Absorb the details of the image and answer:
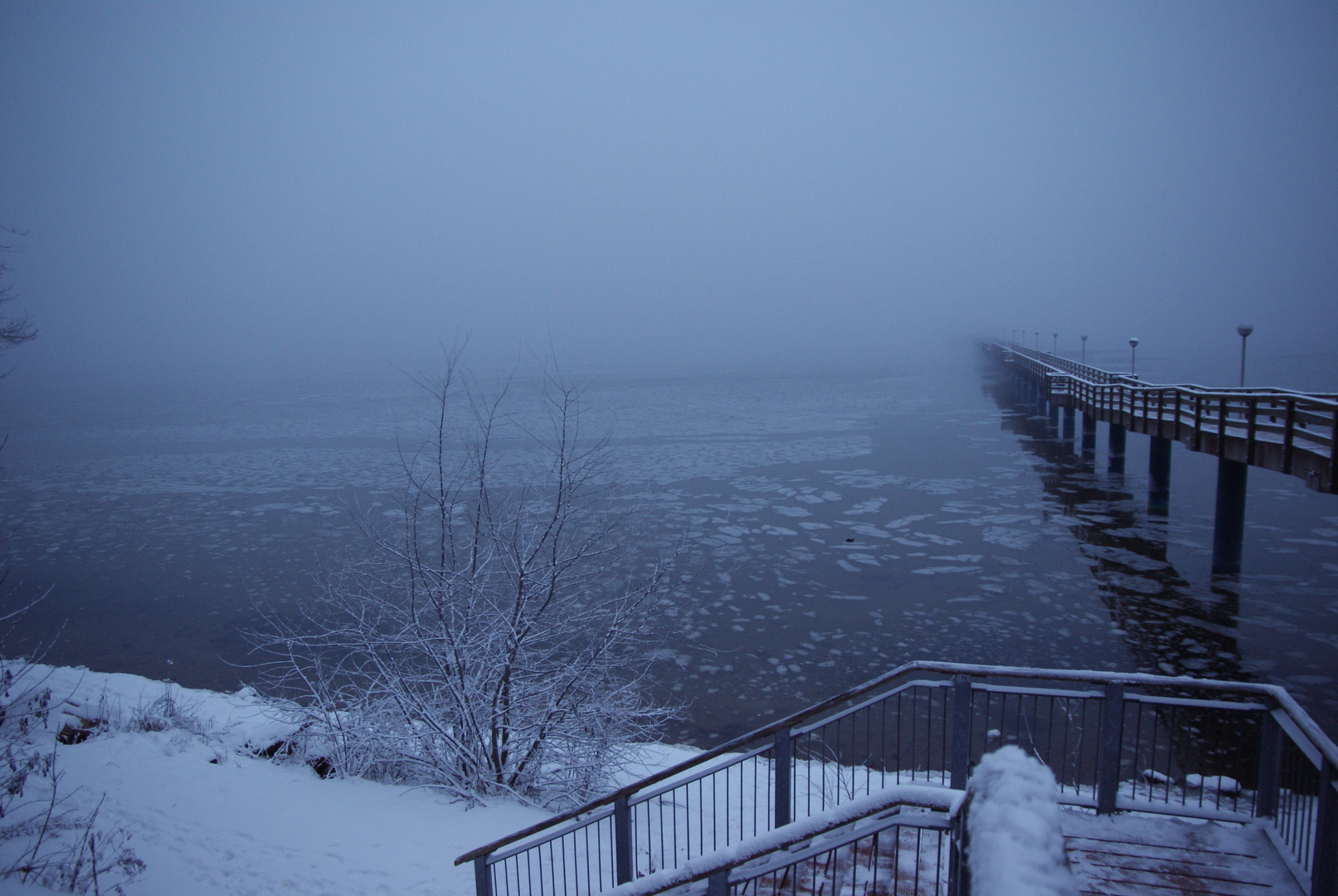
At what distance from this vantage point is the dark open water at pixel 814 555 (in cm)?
1434

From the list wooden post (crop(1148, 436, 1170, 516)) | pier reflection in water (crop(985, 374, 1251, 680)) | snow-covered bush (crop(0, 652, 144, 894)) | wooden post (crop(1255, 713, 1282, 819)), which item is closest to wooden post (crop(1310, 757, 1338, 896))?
wooden post (crop(1255, 713, 1282, 819))

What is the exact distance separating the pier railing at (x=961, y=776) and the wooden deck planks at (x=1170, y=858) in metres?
0.11

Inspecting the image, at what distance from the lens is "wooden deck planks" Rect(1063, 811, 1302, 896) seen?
480cm

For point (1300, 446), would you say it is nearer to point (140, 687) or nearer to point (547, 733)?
point (547, 733)

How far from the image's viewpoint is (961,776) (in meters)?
6.14

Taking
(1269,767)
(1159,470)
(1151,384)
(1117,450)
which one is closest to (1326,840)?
(1269,767)

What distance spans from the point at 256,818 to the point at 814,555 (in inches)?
571

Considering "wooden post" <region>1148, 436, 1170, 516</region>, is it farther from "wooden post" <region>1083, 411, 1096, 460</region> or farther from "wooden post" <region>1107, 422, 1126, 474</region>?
"wooden post" <region>1083, 411, 1096, 460</region>

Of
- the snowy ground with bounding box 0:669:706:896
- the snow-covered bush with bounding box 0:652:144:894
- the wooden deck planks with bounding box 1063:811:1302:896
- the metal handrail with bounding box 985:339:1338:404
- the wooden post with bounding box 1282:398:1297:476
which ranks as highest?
the metal handrail with bounding box 985:339:1338:404

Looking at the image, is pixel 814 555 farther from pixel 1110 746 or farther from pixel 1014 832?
pixel 1014 832

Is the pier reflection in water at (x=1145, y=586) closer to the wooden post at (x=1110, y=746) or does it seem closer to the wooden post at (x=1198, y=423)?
the wooden post at (x=1198, y=423)

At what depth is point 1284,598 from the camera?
16547 millimetres

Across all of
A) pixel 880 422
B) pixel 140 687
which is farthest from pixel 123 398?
pixel 140 687

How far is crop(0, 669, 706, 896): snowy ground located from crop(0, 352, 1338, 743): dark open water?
416 centimetres
